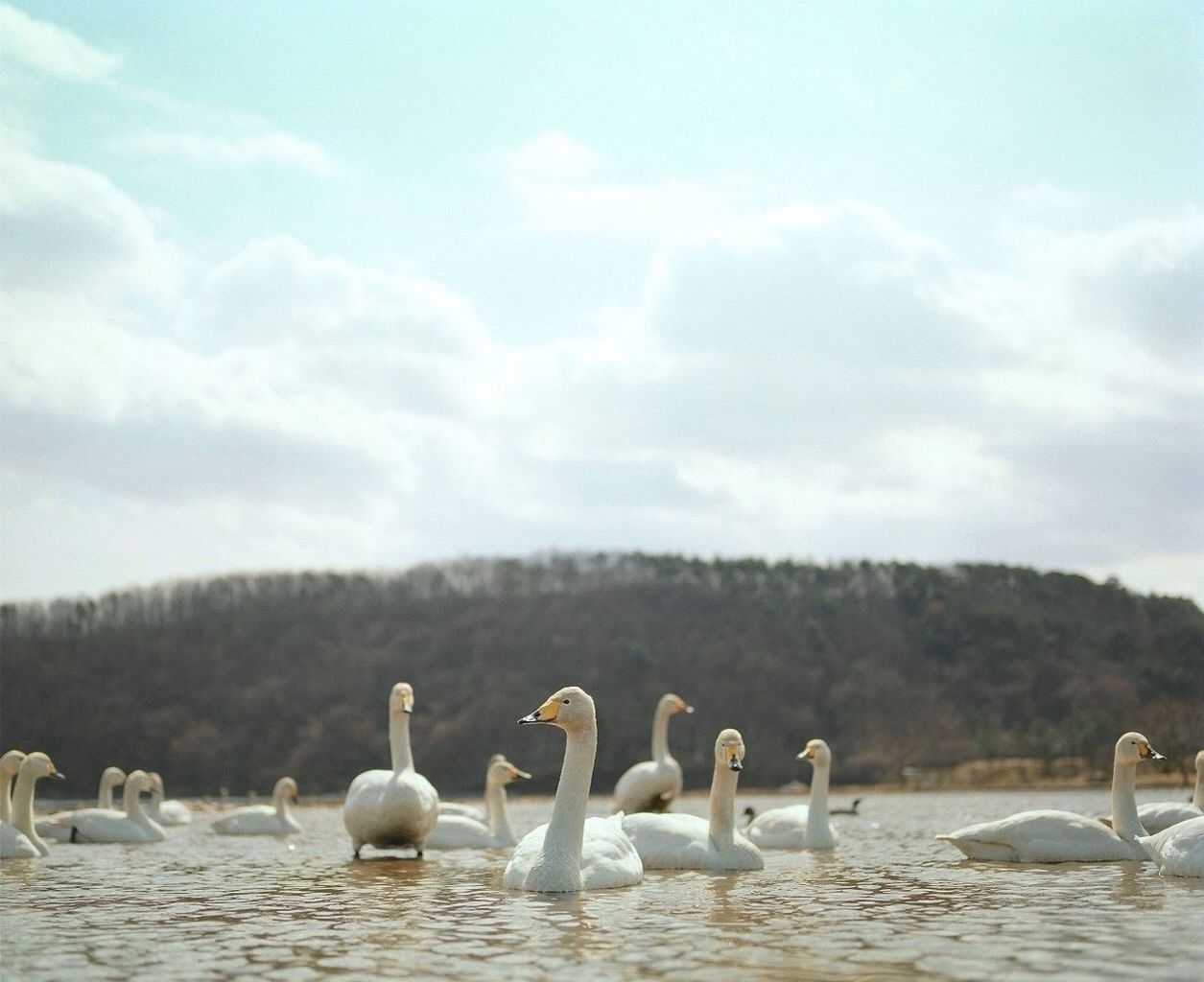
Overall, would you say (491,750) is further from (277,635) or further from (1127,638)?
(1127,638)

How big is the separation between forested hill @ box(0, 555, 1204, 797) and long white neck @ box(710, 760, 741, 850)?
43.6 metres

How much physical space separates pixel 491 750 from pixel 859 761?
1667 cm

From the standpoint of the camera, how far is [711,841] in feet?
44.8

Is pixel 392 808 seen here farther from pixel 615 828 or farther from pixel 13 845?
pixel 13 845

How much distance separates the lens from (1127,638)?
188 ft

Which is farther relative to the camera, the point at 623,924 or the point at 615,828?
the point at 615,828

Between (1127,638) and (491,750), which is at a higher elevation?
(1127,638)

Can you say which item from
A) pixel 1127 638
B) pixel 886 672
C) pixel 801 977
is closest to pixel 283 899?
pixel 801 977

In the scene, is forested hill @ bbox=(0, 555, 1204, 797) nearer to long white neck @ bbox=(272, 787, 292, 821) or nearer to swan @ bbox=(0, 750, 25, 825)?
long white neck @ bbox=(272, 787, 292, 821)

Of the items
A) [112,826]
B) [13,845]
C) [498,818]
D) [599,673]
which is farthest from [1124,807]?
[599,673]

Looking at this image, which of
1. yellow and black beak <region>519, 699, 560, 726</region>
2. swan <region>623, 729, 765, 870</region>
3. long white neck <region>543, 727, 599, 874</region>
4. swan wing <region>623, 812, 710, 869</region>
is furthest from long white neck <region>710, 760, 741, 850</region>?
yellow and black beak <region>519, 699, 560, 726</region>

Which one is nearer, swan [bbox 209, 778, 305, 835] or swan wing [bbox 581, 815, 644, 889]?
swan wing [bbox 581, 815, 644, 889]

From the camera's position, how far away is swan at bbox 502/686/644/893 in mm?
11039

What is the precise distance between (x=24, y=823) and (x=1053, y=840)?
1209 cm
